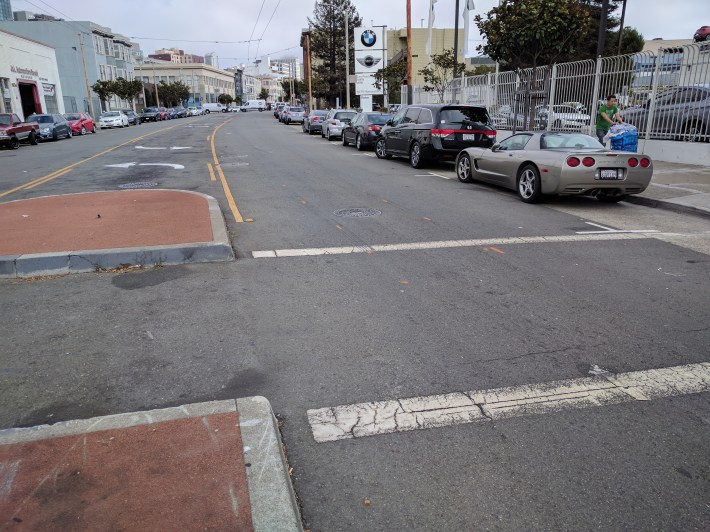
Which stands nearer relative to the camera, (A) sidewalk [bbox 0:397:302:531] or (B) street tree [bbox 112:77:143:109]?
(A) sidewalk [bbox 0:397:302:531]

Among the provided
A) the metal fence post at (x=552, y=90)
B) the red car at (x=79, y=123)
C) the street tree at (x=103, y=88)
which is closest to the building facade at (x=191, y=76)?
the street tree at (x=103, y=88)

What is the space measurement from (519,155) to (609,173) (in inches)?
68.9

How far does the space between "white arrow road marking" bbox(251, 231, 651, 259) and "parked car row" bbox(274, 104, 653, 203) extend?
1.85 metres

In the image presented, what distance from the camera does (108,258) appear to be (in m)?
6.47

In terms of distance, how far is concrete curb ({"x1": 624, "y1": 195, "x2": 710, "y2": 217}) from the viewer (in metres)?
9.77

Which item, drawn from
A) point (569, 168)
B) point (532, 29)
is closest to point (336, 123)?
point (532, 29)

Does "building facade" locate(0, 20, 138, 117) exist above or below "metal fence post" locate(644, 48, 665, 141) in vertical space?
above

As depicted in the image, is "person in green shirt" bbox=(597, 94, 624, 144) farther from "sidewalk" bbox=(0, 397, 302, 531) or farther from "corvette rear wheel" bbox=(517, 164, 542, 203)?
"sidewalk" bbox=(0, 397, 302, 531)

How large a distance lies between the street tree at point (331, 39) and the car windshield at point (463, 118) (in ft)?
210

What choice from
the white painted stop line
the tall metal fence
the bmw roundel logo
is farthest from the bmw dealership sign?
the white painted stop line

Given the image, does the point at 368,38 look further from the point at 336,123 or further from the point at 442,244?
the point at 442,244

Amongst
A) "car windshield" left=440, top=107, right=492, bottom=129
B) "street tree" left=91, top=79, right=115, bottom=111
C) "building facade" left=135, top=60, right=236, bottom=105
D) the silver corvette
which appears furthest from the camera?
"building facade" left=135, top=60, right=236, bottom=105

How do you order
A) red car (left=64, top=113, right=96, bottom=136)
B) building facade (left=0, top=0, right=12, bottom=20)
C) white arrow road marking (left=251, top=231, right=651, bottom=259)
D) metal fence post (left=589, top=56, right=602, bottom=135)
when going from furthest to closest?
building facade (left=0, top=0, right=12, bottom=20) → red car (left=64, top=113, right=96, bottom=136) → metal fence post (left=589, top=56, right=602, bottom=135) → white arrow road marking (left=251, top=231, right=651, bottom=259)

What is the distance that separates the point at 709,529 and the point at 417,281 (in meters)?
3.72
